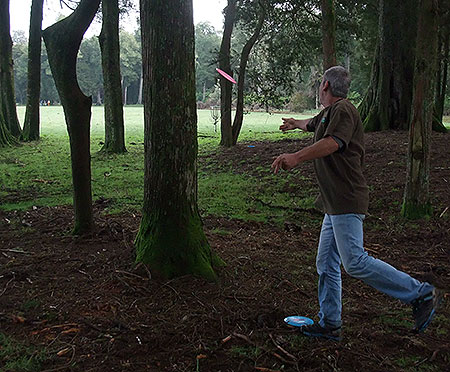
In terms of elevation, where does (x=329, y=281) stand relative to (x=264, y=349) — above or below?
above

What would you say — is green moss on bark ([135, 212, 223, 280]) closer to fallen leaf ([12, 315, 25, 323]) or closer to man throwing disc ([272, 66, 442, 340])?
fallen leaf ([12, 315, 25, 323])

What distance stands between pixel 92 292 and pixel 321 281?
6.86 feet

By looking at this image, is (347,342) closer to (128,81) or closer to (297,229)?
(297,229)

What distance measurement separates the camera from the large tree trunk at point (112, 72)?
54.3 feet

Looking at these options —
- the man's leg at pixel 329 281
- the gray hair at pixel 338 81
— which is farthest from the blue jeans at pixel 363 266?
the gray hair at pixel 338 81

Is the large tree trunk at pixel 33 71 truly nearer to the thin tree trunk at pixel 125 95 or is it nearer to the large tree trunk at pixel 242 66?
the large tree trunk at pixel 242 66

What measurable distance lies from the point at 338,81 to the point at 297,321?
1.94m

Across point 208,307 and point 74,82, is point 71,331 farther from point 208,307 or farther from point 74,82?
point 74,82

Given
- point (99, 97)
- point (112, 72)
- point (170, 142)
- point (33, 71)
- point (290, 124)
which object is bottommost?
point (170, 142)

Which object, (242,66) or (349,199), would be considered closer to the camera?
(349,199)

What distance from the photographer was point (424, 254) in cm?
635

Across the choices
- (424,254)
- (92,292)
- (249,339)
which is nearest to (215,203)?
(424,254)

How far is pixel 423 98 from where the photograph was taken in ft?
24.3

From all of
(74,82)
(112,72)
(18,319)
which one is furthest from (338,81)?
(112,72)
